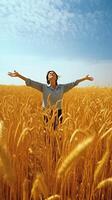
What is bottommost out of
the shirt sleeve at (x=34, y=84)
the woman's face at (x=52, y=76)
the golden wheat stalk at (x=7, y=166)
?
the golden wheat stalk at (x=7, y=166)

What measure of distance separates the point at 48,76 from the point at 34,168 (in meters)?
2.32

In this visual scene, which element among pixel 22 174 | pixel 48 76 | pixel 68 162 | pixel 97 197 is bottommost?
pixel 97 197

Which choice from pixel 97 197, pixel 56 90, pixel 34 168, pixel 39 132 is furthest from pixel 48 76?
pixel 97 197

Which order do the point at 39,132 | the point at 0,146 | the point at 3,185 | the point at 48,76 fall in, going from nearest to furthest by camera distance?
the point at 0,146
the point at 3,185
the point at 39,132
the point at 48,76

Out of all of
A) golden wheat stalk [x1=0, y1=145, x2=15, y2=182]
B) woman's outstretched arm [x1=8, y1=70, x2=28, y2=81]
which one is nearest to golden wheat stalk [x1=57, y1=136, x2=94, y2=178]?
golden wheat stalk [x1=0, y1=145, x2=15, y2=182]

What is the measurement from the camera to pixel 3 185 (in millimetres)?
1386

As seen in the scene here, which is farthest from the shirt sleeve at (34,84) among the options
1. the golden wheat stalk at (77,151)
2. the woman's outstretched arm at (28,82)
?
the golden wheat stalk at (77,151)

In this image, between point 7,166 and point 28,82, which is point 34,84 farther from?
point 7,166

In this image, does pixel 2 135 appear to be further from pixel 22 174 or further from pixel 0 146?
pixel 22 174

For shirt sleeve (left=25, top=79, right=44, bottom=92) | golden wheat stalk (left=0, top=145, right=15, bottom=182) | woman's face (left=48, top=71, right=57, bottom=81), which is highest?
woman's face (left=48, top=71, right=57, bottom=81)

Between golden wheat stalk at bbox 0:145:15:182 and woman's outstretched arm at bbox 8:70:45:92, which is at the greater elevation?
woman's outstretched arm at bbox 8:70:45:92

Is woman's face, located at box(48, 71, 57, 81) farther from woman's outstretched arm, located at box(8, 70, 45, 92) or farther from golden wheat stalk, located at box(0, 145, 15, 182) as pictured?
golden wheat stalk, located at box(0, 145, 15, 182)

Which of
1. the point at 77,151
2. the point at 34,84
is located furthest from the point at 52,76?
the point at 77,151

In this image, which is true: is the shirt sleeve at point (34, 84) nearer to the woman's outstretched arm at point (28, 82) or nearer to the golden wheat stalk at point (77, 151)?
the woman's outstretched arm at point (28, 82)
